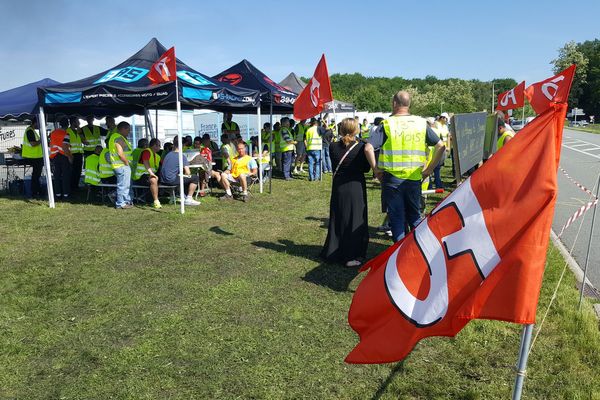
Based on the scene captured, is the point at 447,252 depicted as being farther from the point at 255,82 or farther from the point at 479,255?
the point at 255,82

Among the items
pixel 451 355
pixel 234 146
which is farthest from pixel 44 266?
pixel 234 146

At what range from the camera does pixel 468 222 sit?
6.86 ft

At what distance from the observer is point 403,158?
5.11m

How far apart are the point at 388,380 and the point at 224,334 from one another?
1514 mm

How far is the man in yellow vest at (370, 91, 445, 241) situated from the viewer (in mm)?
5047

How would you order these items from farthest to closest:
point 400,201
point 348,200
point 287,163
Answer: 1. point 287,163
2. point 348,200
3. point 400,201

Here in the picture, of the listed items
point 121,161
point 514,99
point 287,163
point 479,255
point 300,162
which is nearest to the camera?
point 479,255

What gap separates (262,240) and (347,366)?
3895mm

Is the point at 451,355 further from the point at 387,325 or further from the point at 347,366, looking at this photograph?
the point at 387,325

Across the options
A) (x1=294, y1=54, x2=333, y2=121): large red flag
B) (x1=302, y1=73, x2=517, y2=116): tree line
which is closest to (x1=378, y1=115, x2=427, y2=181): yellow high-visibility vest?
(x1=294, y1=54, x2=333, y2=121): large red flag

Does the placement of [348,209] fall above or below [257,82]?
below

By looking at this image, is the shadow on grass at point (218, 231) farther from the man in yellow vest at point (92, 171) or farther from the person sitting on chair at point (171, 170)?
the man in yellow vest at point (92, 171)

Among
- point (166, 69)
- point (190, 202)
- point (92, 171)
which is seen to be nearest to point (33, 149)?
point (92, 171)

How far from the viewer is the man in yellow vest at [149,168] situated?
33.8 ft
